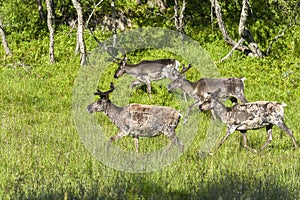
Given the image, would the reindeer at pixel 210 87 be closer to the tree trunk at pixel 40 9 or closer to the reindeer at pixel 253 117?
the reindeer at pixel 253 117

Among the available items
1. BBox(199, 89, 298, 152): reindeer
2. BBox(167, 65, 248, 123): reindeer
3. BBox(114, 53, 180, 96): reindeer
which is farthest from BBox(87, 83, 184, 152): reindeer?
BBox(114, 53, 180, 96): reindeer

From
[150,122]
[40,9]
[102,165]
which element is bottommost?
[102,165]

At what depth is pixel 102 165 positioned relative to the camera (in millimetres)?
8641

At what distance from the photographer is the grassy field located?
708 cm

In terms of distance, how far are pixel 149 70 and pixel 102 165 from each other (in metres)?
8.98

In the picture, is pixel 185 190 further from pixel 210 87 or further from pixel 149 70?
pixel 149 70

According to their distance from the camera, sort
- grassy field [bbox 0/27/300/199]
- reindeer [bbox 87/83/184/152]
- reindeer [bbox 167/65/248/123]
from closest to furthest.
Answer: grassy field [bbox 0/27/300/199] < reindeer [bbox 87/83/184/152] < reindeer [bbox 167/65/248/123]

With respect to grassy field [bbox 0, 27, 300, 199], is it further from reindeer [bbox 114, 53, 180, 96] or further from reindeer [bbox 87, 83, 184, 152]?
reindeer [bbox 87, 83, 184, 152]

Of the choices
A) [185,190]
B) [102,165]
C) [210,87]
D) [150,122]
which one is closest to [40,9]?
[210,87]

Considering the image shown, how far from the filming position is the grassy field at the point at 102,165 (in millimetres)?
7078

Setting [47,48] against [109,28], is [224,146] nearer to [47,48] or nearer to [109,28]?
[47,48]

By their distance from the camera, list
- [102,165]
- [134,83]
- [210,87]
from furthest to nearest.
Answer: [134,83] → [210,87] → [102,165]

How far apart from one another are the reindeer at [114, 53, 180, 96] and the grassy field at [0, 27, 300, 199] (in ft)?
0.94

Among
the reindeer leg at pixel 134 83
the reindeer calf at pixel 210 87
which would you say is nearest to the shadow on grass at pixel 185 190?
the reindeer calf at pixel 210 87
